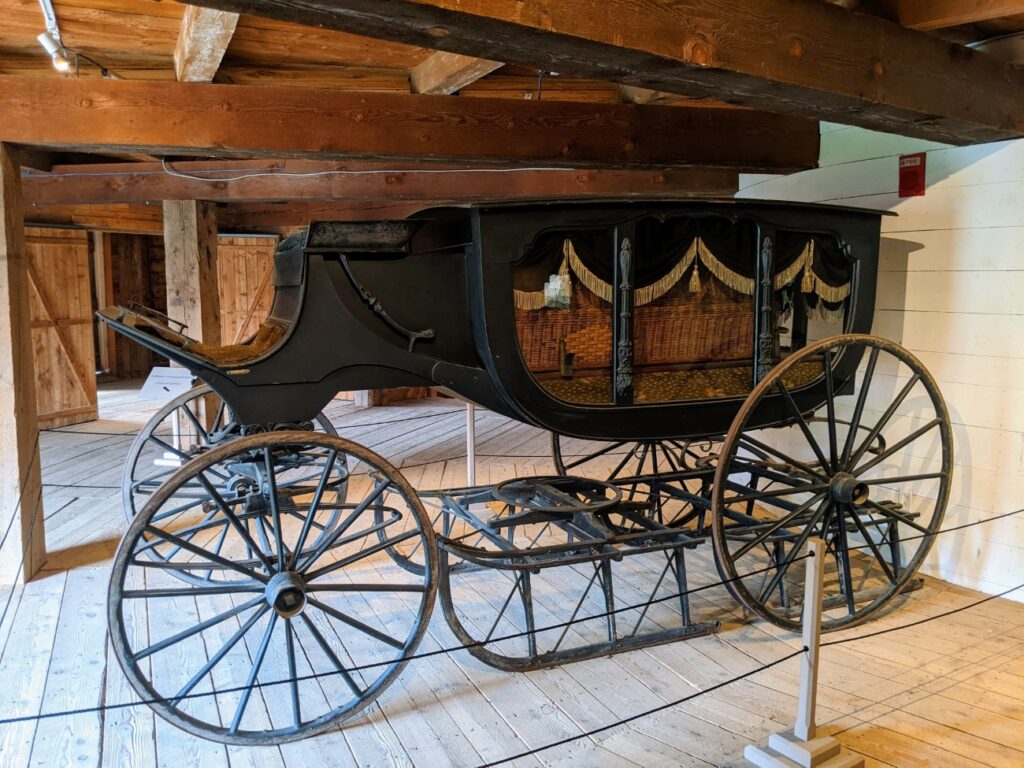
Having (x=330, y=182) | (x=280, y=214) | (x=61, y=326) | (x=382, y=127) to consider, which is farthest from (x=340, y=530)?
(x=61, y=326)

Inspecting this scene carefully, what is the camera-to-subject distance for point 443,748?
7.60 ft

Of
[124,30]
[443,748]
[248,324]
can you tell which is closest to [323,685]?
[443,748]

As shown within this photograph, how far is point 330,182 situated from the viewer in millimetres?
5242

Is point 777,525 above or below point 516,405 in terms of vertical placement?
below

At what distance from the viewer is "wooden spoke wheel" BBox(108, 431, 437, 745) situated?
222 cm

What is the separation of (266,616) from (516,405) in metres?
1.44

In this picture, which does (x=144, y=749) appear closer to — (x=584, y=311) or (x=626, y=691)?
(x=626, y=691)

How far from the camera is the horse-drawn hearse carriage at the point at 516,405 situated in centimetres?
243

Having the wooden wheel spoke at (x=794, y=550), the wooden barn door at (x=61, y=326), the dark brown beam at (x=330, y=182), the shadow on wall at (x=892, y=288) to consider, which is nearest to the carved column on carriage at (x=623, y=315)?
the wooden wheel spoke at (x=794, y=550)

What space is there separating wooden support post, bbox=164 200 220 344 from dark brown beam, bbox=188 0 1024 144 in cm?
406

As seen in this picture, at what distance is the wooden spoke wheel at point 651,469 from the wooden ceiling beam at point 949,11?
165 centimetres

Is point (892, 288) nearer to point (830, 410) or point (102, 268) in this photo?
point (830, 410)

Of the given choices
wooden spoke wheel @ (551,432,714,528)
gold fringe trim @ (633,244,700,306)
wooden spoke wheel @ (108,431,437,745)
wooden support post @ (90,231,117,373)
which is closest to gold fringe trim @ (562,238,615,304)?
gold fringe trim @ (633,244,700,306)

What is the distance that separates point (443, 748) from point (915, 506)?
8.35ft
